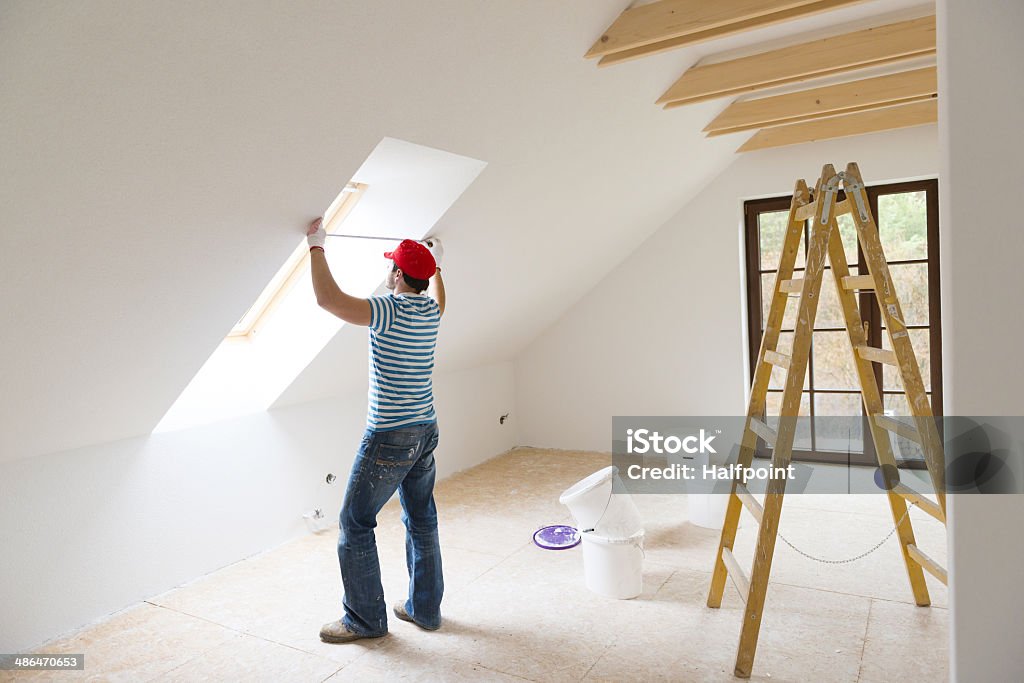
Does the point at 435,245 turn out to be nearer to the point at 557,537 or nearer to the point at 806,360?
the point at 557,537

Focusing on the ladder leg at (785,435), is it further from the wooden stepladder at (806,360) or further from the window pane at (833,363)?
the window pane at (833,363)

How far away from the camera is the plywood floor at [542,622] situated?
261cm

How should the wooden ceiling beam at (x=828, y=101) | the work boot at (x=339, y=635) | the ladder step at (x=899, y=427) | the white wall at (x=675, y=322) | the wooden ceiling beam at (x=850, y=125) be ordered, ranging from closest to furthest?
1. the ladder step at (x=899, y=427)
2. the work boot at (x=339, y=635)
3. the wooden ceiling beam at (x=828, y=101)
4. the wooden ceiling beam at (x=850, y=125)
5. the white wall at (x=675, y=322)

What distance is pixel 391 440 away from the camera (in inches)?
107

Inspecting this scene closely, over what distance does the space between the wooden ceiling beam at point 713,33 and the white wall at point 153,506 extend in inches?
100

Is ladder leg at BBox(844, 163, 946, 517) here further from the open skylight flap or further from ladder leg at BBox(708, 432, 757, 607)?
the open skylight flap

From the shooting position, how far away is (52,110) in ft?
5.82

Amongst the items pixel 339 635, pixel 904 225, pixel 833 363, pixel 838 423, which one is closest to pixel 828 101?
pixel 904 225

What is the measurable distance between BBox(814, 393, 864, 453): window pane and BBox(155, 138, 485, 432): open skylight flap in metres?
3.32

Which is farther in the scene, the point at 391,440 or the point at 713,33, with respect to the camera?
the point at 713,33

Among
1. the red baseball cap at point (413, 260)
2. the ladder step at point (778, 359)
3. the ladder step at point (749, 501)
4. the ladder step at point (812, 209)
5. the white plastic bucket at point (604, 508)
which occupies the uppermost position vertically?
the ladder step at point (812, 209)

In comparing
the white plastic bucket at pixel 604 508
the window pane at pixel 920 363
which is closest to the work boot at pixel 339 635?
the white plastic bucket at pixel 604 508

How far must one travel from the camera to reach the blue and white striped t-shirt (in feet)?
8.84

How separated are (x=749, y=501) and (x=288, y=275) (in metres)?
2.52
